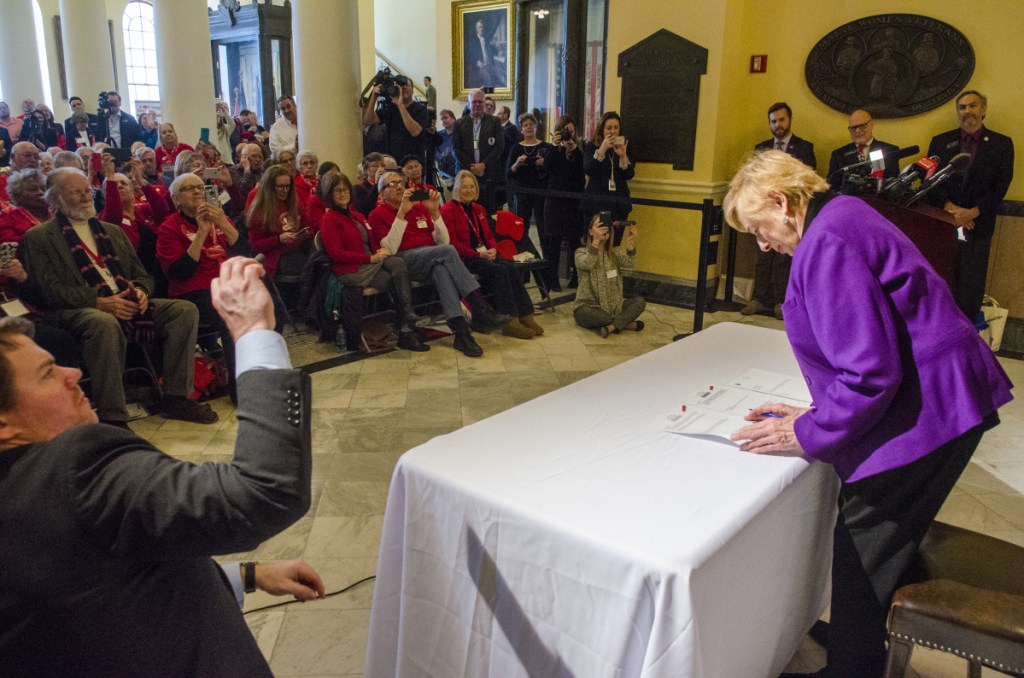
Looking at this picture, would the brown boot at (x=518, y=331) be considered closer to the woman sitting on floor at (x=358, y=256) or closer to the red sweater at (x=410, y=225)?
the woman sitting on floor at (x=358, y=256)

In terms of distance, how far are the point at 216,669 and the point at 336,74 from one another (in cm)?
628

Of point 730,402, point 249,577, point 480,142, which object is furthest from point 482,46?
point 249,577

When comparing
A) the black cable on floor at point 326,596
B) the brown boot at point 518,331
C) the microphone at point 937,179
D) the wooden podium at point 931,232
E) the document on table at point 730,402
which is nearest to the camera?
the document on table at point 730,402

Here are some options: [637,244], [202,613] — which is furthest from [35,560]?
[637,244]

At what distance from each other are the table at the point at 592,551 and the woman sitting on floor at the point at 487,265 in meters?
3.75

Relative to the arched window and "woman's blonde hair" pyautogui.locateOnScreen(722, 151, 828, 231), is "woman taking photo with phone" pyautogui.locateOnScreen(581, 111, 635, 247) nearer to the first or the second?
"woman's blonde hair" pyautogui.locateOnScreen(722, 151, 828, 231)

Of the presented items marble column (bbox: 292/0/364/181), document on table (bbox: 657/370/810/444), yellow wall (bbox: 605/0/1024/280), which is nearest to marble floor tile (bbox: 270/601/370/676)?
document on table (bbox: 657/370/810/444)

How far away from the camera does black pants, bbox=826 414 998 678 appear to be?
1.62 m

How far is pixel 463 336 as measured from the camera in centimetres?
528

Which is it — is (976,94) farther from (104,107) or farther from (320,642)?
(104,107)

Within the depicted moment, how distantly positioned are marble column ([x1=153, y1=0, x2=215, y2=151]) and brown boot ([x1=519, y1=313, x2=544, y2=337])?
16.8 ft

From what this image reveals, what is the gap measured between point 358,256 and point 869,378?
159 inches

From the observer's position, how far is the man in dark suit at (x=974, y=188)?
5.12 meters

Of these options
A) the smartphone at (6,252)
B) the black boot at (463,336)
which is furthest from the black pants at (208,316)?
the black boot at (463,336)
